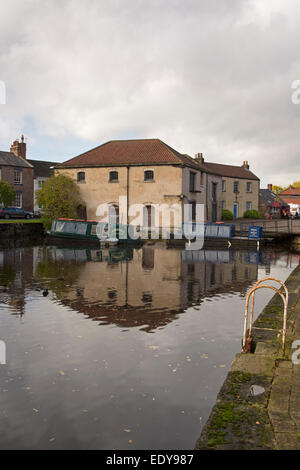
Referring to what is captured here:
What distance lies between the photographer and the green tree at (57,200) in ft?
121

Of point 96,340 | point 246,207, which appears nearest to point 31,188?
point 246,207

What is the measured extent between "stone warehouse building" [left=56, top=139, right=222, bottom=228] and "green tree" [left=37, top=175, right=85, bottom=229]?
171 centimetres

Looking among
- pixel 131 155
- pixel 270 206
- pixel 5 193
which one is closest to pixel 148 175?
pixel 131 155

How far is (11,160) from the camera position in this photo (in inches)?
1935

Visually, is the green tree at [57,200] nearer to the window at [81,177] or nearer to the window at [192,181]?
the window at [81,177]

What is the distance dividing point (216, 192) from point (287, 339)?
3904 centimetres

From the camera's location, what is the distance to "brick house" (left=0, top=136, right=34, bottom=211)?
48.2 meters

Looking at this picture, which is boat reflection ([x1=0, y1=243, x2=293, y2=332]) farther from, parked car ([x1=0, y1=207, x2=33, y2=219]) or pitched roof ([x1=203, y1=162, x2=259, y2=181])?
pitched roof ([x1=203, y1=162, x2=259, y2=181])

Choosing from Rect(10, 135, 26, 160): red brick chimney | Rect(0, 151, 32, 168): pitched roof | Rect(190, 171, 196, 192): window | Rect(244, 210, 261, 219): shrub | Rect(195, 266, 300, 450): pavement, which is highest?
Rect(10, 135, 26, 160): red brick chimney

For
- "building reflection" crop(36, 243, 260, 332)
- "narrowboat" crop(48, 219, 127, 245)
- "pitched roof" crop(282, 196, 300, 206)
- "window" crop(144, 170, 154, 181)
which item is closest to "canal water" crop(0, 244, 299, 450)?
"building reflection" crop(36, 243, 260, 332)

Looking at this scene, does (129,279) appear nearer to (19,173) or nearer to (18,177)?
(18,177)
